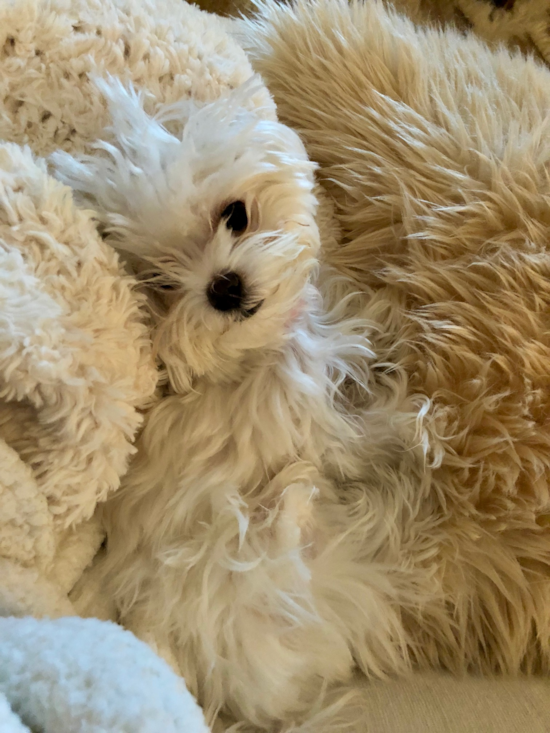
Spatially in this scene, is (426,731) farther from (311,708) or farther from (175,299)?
(175,299)

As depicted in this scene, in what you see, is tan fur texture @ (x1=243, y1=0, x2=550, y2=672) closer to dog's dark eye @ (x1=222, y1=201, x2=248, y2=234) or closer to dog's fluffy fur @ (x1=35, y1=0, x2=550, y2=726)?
dog's fluffy fur @ (x1=35, y1=0, x2=550, y2=726)

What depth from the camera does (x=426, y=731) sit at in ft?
1.72

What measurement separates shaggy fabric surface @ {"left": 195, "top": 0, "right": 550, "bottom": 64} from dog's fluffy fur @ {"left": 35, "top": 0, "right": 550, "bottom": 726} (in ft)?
1.72

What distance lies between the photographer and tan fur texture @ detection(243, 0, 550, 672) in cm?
57

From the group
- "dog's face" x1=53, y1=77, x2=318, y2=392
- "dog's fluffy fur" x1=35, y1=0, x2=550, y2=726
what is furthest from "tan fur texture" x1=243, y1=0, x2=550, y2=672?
"dog's face" x1=53, y1=77, x2=318, y2=392

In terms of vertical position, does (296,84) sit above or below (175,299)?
above

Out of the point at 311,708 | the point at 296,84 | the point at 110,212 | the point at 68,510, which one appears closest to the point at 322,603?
the point at 311,708

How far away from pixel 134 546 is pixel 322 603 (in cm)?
18

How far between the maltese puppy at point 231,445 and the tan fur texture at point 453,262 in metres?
0.07

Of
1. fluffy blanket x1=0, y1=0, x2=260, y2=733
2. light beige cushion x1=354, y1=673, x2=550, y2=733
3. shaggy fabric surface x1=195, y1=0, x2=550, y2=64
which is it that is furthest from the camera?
shaggy fabric surface x1=195, y1=0, x2=550, y2=64

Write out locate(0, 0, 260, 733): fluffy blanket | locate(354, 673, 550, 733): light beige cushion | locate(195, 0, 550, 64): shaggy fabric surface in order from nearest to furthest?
locate(0, 0, 260, 733): fluffy blanket
locate(354, 673, 550, 733): light beige cushion
locate(195, 0, 550, 64): shaggy fabric surface

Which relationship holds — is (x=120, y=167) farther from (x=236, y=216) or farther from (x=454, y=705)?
(x=454, y=705)

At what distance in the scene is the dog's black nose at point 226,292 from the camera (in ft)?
1.83

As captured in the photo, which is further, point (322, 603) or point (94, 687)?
point (322, 603)
